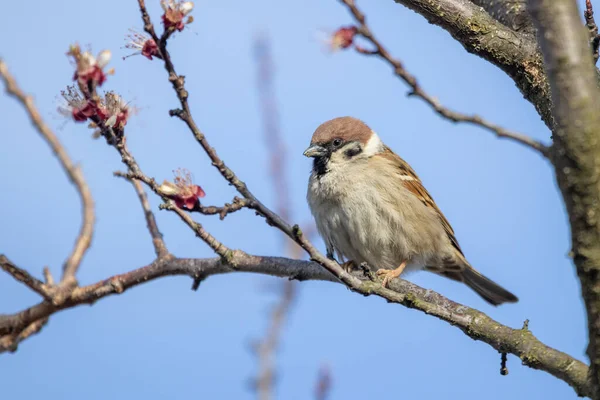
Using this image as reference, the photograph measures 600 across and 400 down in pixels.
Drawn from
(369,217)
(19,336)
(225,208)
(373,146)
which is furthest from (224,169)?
(373,146)

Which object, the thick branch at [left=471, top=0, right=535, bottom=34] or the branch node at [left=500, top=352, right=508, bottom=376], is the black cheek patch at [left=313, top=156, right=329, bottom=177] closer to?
the thick branch at [left=471, top=0, right=535, bottom=34]

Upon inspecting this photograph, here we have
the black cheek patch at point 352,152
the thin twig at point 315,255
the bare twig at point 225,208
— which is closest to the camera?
the thin twig at point 315,255

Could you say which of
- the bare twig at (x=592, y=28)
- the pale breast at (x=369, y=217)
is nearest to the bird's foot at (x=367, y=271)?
the bare twig at (x=592, y=28)

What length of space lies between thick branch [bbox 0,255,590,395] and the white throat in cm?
158

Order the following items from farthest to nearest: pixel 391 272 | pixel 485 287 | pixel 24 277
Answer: pixel 485 287, pixel 391 272, pixel 24 277

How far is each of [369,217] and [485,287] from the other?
4.11ft

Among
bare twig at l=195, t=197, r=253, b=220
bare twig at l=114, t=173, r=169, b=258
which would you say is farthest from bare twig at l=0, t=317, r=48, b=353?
bare twig at l=195, t=197, r=253, b=220

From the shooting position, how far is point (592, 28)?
2555 mm

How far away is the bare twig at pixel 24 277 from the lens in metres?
2.47

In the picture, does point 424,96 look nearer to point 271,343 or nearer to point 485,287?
point 271,343

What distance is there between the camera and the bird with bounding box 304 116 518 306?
421cm

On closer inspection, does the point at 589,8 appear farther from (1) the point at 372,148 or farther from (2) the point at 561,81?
(1) the point at 372,148

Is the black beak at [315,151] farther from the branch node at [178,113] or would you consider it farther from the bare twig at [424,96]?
the bare twig at [424,96]

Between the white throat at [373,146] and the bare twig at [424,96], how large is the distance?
2.88m
